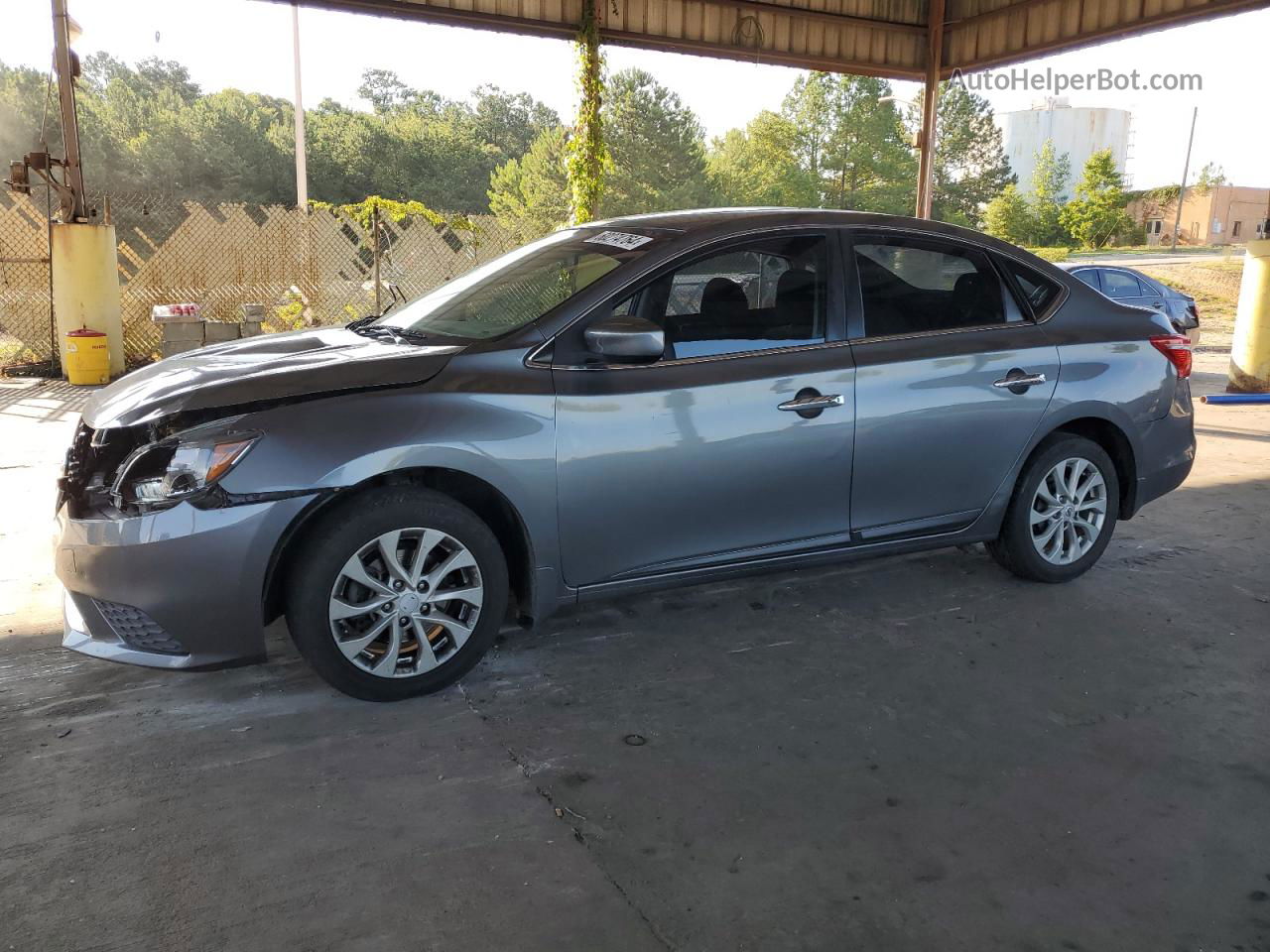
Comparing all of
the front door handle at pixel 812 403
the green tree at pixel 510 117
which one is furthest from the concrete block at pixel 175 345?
the green tree at pixel 510 117

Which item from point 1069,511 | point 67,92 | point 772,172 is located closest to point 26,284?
point 67,92

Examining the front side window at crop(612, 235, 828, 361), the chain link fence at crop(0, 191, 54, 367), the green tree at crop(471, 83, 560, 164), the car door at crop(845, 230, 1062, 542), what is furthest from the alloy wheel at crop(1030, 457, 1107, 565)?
the green tree at crop(471, 83, 560, 164)

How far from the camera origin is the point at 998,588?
4707mm

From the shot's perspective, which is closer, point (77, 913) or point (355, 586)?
point (77, 913)

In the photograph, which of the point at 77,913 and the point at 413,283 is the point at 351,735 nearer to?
the point at 77,913

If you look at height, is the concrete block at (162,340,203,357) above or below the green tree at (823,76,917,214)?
below

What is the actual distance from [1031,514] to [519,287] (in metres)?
2.51

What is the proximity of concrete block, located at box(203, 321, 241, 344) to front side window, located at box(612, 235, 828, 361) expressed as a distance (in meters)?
9.78

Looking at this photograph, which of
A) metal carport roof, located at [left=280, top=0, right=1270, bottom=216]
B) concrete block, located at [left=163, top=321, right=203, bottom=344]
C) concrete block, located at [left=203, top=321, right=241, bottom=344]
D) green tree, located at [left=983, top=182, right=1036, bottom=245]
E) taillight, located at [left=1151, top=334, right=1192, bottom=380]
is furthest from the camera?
green tree, located at [left=983, top=182, right=1036, bottom=245]

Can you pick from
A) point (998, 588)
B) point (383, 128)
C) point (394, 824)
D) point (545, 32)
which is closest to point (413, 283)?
point (545, 32)

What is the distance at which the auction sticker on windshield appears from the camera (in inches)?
153

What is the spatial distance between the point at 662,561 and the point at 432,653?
890 mm

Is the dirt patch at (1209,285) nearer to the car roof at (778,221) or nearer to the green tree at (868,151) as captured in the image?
the car roof at (778,221)

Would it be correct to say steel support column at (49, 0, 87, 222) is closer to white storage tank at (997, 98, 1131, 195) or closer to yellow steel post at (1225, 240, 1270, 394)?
yellow steel post at (1225, 240, 1270, 394)
